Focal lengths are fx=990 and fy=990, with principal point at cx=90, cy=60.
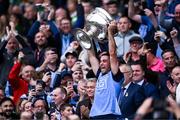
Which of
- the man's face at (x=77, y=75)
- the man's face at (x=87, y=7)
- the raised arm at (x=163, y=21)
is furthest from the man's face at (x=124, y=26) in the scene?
the man's face at (x=87, y=7)

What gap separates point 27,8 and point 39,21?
2458 millimetres

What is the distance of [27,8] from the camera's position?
77.1ft

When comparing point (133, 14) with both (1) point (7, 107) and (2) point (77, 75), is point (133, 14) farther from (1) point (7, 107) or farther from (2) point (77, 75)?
(1) point (7, 107)

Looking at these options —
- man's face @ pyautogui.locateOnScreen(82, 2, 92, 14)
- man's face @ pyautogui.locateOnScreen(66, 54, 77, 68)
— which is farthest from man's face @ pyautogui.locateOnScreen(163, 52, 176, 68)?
man's face @ pyautogui.locateOnScreen(82, 2, 92, 14)

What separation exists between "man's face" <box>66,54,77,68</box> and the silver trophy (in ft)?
6.35

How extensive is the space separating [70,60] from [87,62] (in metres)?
0.38

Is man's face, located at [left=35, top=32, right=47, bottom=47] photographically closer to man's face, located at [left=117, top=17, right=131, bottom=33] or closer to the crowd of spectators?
the crowd of spectators

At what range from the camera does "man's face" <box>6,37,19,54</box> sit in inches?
787

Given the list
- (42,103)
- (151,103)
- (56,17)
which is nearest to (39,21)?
(56,17)

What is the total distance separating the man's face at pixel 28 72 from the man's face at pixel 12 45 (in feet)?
3.19

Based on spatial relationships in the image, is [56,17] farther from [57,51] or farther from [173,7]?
[173,7]

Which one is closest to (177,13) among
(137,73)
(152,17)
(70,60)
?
(152,17)

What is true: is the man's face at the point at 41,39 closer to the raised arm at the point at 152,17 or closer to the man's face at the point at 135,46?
the raised arm at the point at 152,17

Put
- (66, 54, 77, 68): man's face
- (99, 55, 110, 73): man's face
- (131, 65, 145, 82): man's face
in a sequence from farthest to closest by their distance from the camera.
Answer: (66, 54, 77, 68): man's face
(131, 65, 145, 82): man's face
(99, 55, 110, 73): man's face
